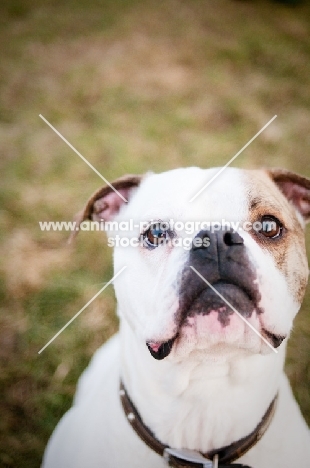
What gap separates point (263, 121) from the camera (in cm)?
464

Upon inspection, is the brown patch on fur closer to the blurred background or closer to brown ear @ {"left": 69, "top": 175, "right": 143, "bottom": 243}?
brown ear @ {"left": 69, "top": 175, "right": 143, "bottom": 243}

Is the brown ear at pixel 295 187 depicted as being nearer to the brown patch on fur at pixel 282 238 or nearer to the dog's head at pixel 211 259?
the dog's head at pixel 211 259

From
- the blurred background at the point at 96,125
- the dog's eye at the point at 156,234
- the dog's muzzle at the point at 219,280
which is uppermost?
the dog's muzzle at the point at 219,280

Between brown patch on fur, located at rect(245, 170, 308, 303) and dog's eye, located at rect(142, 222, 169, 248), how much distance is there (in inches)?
14.3

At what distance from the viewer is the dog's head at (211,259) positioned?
1.48m

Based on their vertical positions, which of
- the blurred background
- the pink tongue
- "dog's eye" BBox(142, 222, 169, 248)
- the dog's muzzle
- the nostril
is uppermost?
A: the nostril

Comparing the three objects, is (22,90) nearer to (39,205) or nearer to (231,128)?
(39,205)

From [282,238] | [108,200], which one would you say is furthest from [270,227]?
[108,200]

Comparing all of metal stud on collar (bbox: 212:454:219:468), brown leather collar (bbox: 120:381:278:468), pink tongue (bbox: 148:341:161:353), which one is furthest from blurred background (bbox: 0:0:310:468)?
pink tongue (bbox: 148:341:161:353)

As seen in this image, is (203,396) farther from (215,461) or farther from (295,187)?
(295,187)

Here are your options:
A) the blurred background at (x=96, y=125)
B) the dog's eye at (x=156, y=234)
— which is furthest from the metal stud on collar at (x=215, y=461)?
the blurred background at (x=96, y=125)

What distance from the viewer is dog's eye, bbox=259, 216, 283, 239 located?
1.75 metres

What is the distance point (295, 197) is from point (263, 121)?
273cm

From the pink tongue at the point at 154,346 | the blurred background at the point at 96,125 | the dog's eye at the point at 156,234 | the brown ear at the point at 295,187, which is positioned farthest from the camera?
the blurred background at the point at 96,125
